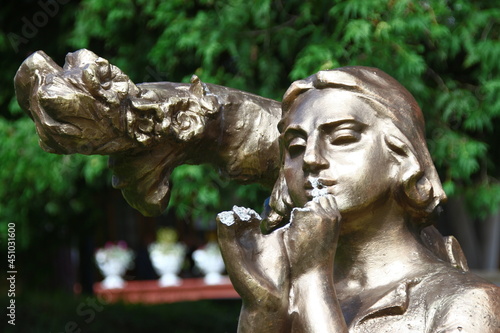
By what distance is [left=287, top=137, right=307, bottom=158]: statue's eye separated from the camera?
335 centimetres

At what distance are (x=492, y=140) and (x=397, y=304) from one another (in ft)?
17.3

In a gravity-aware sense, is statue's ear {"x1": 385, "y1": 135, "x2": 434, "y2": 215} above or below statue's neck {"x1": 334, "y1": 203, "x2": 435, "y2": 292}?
above

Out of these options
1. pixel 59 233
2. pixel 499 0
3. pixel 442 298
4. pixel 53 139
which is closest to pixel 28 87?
pixel 53 139

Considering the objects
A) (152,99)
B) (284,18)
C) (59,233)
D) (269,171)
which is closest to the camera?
(152,99)

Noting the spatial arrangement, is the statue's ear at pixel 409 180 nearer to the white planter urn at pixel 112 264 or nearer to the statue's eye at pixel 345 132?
the statue's eye at pixel 345 132

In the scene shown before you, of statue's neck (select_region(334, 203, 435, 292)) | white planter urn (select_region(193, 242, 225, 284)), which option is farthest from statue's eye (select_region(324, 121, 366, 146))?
white planter urn (select_region(193, 242, 225, 284))

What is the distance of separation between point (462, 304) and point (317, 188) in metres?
0.60

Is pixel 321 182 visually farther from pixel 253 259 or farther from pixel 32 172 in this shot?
pixel 32 172

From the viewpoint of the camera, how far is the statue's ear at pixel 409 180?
10.7 ft

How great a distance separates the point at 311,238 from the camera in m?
3.02

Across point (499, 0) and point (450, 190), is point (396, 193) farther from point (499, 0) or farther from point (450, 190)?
point (499, 0)

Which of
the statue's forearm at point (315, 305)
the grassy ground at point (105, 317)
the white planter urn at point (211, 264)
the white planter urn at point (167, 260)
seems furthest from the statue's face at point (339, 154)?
the white planter urn at point (167, 260)

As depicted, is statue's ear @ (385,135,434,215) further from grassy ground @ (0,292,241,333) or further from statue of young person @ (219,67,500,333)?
grassy ground @ (0,292,241,333)

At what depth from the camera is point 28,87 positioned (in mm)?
3447
